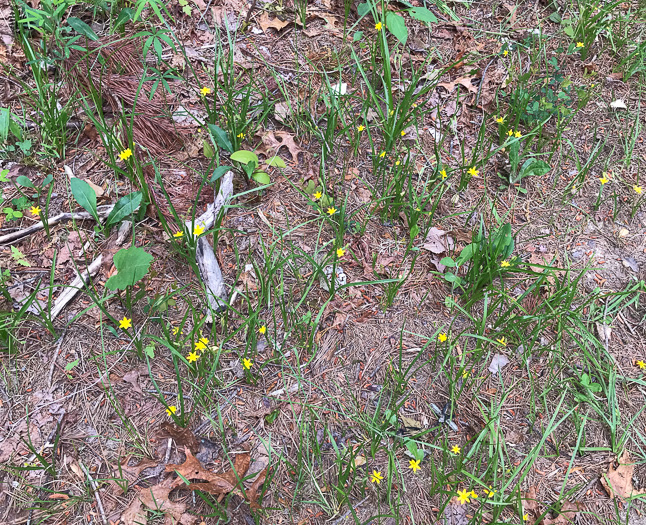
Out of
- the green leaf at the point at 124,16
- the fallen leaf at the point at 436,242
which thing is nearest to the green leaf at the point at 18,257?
the green leaf at the point at 124,16

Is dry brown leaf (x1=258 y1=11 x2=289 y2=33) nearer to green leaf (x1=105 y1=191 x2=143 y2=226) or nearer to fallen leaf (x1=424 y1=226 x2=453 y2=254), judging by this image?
green leaf (x1=105 y1=191 x2=143 y2=226)

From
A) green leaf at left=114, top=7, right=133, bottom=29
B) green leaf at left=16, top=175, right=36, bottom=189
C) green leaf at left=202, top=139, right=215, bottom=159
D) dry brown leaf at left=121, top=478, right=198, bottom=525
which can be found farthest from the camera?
green leaf at left=114, top=7, right=133, bottom=29

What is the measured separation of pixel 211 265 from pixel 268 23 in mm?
1945

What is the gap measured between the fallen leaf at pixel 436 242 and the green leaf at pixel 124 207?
1559mm

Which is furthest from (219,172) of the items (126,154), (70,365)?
(70,365)

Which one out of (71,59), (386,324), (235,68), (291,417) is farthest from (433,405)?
(71,59)

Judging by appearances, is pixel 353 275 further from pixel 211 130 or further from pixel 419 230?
pixel 211 130

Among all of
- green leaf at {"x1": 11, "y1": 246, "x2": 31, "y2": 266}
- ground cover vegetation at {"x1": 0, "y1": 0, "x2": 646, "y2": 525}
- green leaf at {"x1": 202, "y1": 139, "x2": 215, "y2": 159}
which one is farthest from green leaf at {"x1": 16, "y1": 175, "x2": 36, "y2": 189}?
green leaf at {"x1": 202, "y1": 139, "x2": 215, "y2": 159}

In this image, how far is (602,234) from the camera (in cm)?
280

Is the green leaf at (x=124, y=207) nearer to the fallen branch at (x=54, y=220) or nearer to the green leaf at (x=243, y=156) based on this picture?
the fallen branch at (x=54, y=220)

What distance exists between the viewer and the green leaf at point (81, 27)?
278cm

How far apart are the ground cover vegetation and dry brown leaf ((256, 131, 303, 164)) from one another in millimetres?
14

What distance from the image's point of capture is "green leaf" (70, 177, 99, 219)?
236cm

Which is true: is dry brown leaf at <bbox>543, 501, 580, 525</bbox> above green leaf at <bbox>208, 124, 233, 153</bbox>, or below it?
below
